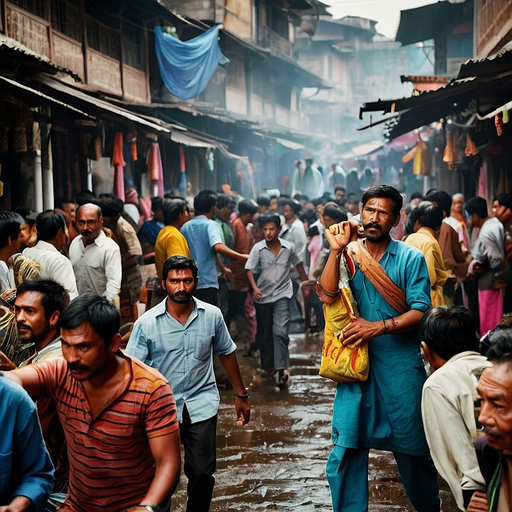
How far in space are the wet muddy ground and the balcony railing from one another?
2643cm

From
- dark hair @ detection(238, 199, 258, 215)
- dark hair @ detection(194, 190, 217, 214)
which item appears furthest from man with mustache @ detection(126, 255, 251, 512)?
dark hair @ detection(238, 199, 258, 215)

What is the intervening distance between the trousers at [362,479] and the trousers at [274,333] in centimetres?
522

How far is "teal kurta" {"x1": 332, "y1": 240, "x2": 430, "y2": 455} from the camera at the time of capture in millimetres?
4766

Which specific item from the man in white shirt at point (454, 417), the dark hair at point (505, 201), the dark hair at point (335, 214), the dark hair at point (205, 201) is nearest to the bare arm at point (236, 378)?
the man in white shirt at point (454, 417)

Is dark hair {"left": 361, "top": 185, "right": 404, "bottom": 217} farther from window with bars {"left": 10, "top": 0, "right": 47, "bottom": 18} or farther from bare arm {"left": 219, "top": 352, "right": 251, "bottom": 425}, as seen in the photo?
window with bars {"left": 10, "top": 0, "right": 47, "bottom": 18}

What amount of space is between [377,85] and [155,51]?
43618mm

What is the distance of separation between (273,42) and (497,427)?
35.7m

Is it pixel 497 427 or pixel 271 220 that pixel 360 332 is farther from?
pixel 271 220

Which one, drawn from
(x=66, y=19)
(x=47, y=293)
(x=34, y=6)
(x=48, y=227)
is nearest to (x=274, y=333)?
(x=48, y=227)

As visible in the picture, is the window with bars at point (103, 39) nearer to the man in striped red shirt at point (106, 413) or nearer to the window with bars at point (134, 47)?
the window with bars at point (134, 47)

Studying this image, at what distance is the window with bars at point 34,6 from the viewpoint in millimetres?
13438

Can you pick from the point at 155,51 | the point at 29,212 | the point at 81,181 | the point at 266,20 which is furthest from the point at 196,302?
the point at 266,20

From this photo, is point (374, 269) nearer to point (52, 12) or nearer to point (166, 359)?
point (166, 359)

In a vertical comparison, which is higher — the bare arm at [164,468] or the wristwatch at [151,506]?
the bare arm at [164,468]
